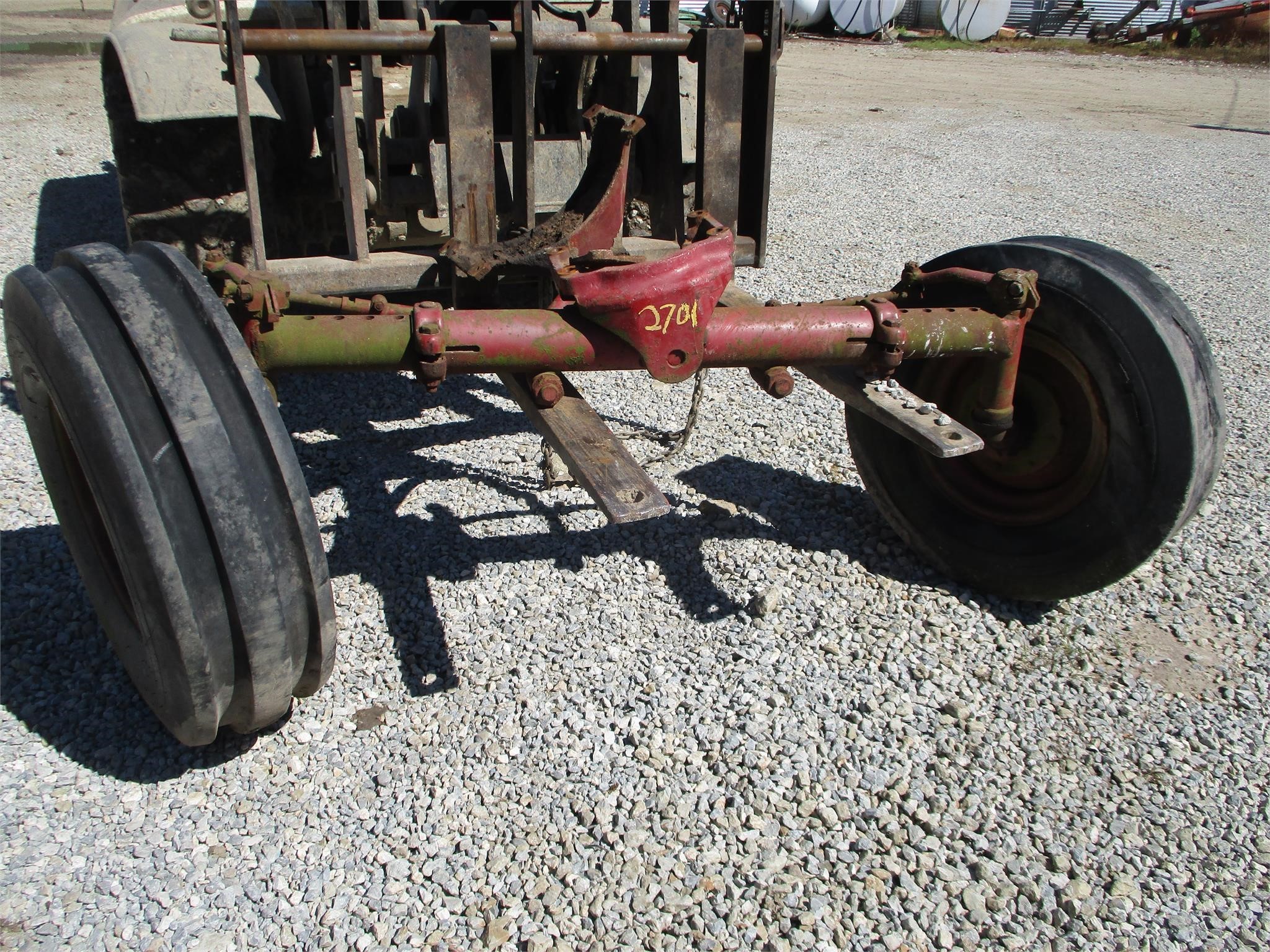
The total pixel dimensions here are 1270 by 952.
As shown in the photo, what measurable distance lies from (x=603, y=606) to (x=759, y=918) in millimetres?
1081

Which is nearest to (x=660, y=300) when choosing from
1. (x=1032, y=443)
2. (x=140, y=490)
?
(x=140, y=490)

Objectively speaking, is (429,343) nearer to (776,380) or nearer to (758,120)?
(776,380)

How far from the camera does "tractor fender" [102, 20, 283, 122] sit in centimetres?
377

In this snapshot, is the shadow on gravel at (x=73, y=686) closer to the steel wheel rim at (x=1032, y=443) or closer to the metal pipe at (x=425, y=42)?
the metal pipe at (x=425, y=42)

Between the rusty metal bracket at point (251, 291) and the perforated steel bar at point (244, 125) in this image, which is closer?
the rusty metal bracket at point (251, 291)

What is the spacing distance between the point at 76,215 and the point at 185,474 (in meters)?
5.47

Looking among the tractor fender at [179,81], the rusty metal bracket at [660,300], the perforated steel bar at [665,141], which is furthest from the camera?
the tractor fender at [179,81]

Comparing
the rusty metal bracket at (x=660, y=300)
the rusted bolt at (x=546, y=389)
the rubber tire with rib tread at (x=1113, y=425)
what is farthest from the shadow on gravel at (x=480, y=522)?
the rusty metal bracket at (x=660, y=300)

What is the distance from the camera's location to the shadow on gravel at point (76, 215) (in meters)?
5.86

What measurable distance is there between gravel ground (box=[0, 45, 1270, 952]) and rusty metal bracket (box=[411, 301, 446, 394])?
0.77m

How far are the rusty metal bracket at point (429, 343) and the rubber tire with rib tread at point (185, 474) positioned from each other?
0.43 metres

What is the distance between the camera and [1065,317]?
8.86ft

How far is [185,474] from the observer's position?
188cm

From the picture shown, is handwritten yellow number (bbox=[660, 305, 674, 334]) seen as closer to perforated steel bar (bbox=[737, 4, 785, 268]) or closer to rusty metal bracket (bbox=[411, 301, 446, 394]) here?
rusty metal bracket (bbox=[411, 301, 446, 394])
